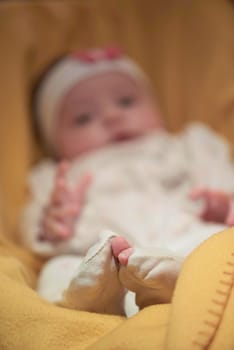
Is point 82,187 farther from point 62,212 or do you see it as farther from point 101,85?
point 101,85

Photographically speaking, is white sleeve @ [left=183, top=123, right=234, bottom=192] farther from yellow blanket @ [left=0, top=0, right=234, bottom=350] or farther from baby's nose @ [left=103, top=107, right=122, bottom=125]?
baby's nose @ [left=103, top=107, right=122, bottom=125]

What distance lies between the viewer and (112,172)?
1.35m

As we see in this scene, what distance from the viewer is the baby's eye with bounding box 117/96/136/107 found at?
1.47m

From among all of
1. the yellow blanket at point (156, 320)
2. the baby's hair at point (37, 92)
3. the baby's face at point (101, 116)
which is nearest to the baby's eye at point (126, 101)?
the baby's face at point (101, 116)

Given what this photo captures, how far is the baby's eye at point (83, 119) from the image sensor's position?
1.44 metres

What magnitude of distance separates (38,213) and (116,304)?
50 centimetres

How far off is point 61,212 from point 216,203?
33cm

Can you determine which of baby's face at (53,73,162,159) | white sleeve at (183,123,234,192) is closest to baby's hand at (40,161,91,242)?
baby's face at (53,73,162,159)

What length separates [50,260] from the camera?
46.1 inches

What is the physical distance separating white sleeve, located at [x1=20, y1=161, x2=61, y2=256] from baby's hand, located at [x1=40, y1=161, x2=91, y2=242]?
19mm

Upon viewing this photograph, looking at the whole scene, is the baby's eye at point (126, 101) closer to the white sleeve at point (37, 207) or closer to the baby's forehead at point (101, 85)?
the baby's forehead at point (101, 85)

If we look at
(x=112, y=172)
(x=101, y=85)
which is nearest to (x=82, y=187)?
(x=112, y=172)

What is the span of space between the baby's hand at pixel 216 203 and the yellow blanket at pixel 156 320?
37cm

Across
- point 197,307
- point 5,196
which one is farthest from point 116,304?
point 5,196
